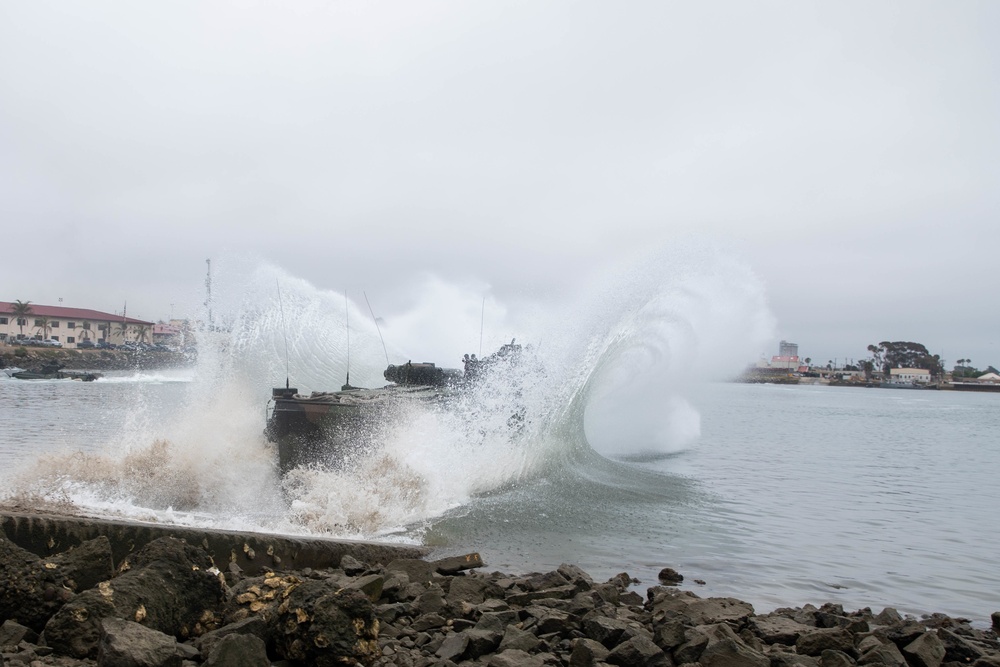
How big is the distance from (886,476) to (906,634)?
17.9 meters

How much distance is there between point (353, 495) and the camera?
535 inches

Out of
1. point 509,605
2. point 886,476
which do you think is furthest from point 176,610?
point 886,476

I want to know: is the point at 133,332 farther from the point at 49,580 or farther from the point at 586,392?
the point at 49,580

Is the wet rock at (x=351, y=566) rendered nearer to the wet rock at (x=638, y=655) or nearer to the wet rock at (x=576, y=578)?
the wet rock at (x=576, y=578)

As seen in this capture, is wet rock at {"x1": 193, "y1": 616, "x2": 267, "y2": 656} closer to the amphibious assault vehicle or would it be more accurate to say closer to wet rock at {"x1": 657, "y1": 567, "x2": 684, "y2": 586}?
wet rock at {"x1": 657, "y1": 567, "x2": 684, "y2": 586}

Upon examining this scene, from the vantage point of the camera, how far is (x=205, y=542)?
8617 millimetres

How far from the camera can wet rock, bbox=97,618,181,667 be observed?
16.9 feet

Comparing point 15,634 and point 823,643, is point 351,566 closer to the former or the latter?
point 15,634

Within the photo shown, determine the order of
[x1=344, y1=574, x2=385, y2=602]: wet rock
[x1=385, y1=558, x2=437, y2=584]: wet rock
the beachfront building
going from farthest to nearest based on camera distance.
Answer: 1. the beachfront building
2. [x1=385, y1=558, x2=437, y2=584]: wet rock
3. [x1=344, y1=574, x2=385, y2=602]: wet rock

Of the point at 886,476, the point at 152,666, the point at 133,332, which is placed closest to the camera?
the point at 152,666

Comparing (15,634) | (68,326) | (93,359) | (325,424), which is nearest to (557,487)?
(325,424)

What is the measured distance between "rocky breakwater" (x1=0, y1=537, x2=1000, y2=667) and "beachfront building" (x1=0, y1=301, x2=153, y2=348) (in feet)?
384

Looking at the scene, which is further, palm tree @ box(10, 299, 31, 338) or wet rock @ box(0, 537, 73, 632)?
palm tree @ box(10, 299, 31, 338)

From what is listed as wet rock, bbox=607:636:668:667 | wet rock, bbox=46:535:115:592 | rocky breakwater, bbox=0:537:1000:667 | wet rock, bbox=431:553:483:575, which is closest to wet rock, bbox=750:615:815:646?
rocky breakwater, bbox=0:537:1000:667
